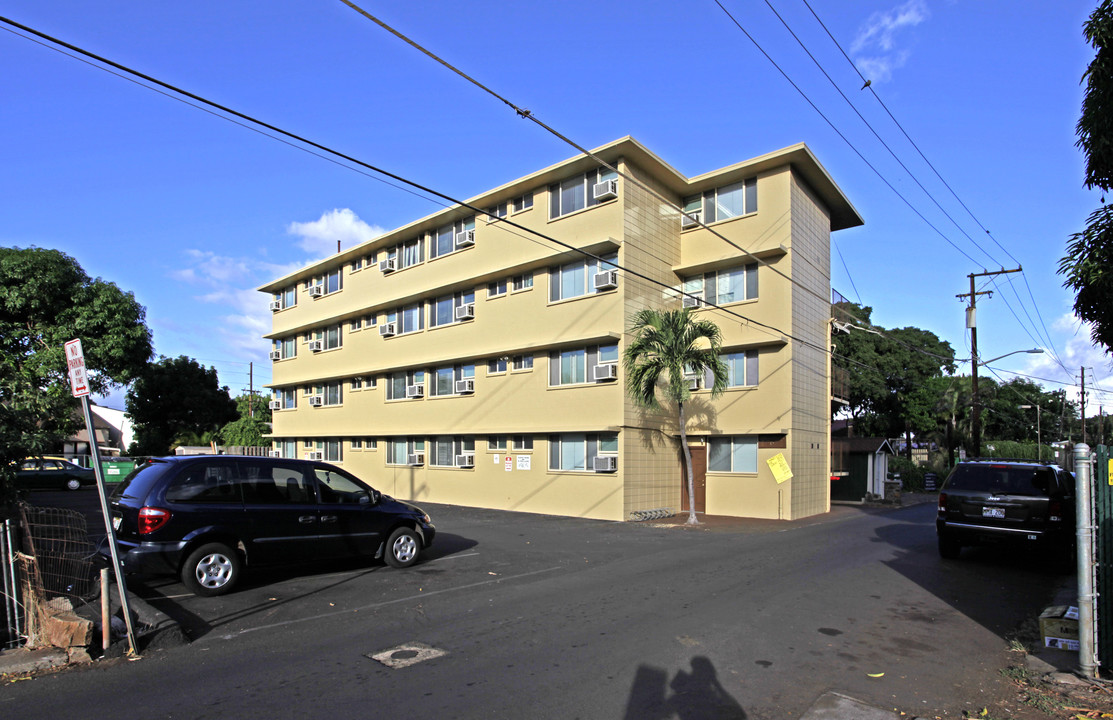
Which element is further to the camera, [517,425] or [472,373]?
[472,373]

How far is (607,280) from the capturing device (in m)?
21.0

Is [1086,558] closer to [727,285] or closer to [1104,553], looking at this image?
[1104,553]

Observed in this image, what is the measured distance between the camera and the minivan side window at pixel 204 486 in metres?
8.95

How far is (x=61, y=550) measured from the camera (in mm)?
8062

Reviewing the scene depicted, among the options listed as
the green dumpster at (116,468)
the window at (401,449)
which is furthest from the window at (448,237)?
the green dumpster at (116,468)

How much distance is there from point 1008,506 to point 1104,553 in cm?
657

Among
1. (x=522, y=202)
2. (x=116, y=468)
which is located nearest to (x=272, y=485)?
(x=522, y=202)

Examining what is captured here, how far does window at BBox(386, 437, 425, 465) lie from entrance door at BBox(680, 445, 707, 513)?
36.1 ft

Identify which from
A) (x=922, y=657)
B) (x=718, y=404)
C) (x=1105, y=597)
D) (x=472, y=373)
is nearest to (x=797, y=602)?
(x=922, y=657)

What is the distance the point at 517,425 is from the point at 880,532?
38.1 feet

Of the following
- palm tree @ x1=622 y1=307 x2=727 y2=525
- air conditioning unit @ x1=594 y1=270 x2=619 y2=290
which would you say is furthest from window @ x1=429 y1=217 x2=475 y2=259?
palm tree @ x1=622 y1=307 x2=727 y2=525

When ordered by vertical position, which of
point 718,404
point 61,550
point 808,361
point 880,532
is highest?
point 808,361

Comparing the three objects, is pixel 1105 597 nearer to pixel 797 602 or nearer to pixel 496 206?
pixel 797 602

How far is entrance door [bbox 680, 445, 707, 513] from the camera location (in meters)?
22.7
